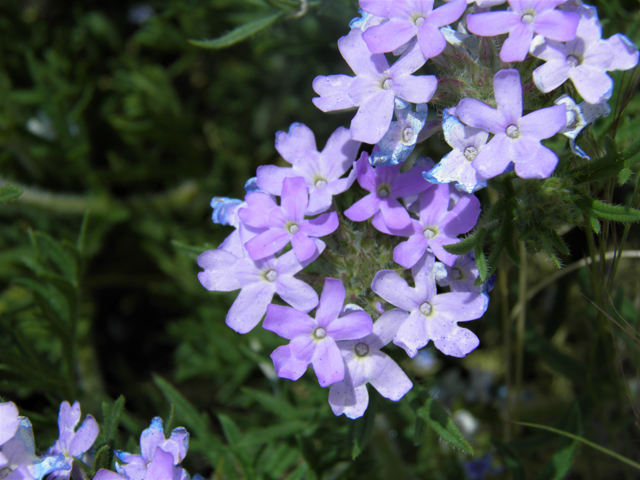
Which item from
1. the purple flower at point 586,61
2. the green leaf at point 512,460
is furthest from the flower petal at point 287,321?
the green leaf at point 512,460

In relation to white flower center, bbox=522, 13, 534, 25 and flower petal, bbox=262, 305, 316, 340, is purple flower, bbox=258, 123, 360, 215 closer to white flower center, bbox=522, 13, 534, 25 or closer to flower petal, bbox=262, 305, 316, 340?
flower petal, bbox=262, 305, 316, 340

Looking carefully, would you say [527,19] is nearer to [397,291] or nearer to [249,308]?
[397,291]

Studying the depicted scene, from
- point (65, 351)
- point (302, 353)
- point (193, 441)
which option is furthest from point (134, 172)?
point (302, 353)

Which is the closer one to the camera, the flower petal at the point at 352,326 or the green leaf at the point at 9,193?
the flower petal at the point at 352,326

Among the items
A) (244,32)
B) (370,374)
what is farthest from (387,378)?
(244,32)

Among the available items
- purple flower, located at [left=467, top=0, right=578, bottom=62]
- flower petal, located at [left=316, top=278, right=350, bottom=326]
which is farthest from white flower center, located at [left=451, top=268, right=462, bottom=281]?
purple flower, located at [left=467, top=0, right=578, bottom=62]

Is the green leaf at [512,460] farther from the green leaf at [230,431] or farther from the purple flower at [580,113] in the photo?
the purple flower at [580,113]

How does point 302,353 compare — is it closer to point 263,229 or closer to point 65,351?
point 263,229
